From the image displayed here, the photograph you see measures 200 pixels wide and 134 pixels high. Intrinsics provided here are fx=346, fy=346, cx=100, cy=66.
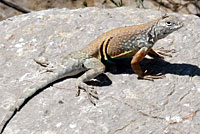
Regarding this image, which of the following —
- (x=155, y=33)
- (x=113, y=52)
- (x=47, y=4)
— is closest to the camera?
(x=155, y=33)

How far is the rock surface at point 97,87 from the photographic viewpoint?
3.88m

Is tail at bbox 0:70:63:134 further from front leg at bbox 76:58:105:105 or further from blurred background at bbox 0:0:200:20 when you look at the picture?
blurred background at bbox 0:0:200:20

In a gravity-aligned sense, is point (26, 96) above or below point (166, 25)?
below

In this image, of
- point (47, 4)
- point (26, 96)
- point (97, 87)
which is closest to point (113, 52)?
point (97, 87)

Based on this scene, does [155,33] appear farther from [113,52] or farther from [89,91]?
[89,91]

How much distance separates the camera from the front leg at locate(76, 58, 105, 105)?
4293 millimetres

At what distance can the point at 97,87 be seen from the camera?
4.42 meters

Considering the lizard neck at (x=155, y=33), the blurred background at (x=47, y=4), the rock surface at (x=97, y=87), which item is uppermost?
the lizard neck at (x=155, y=33)

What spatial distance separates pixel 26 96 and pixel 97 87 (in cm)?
89

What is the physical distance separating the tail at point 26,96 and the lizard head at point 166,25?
1342 mm

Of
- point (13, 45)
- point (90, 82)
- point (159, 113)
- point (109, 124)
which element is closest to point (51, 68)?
point (90, 82)

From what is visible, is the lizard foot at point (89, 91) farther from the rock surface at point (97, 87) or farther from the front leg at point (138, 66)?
the front leg at point (138, 66)

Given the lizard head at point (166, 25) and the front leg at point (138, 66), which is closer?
the lizard head at point (166, 25)

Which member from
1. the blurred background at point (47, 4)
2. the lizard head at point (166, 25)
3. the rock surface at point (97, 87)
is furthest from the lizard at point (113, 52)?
the blurred background at point (47, 4)
